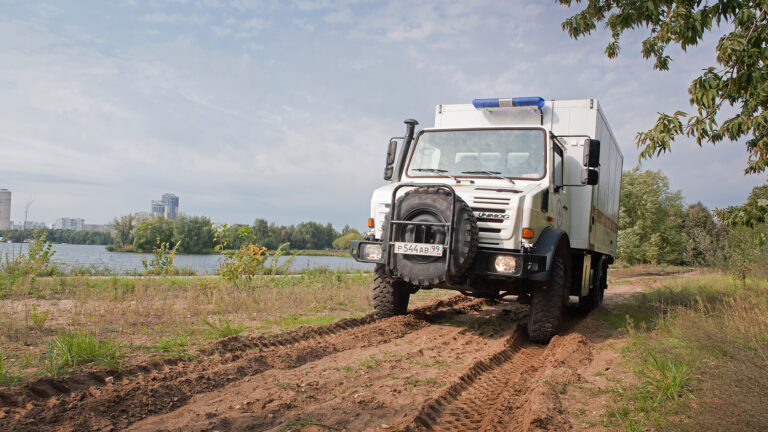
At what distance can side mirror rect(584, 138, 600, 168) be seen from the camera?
6.40 m

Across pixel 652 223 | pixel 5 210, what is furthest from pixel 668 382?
pixel 652 223

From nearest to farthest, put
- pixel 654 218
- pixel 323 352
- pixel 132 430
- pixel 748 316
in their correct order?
pixel 132 430, pixel 323 352, pixel 748 316, pixel 654 218

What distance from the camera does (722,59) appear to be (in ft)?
18.9

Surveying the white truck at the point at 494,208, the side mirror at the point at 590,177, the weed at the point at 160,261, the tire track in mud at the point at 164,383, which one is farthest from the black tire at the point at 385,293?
the weed at the point at 160,261

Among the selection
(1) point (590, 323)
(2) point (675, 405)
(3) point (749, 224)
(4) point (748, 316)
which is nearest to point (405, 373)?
(2) point (675, 405)

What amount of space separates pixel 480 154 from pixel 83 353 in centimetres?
520

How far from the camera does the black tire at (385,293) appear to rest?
6816 millimetres

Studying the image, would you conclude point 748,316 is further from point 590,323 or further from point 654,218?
point 654,218

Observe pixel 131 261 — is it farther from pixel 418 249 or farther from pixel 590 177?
pixel 590 177

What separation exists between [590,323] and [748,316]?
2.58m

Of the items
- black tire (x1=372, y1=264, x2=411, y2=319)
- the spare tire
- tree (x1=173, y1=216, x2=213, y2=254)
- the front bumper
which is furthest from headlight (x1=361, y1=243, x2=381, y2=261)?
tree (x1=173, y1=216, x2=213, y2=254)

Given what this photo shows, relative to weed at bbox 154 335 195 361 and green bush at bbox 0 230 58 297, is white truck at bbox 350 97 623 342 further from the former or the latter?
green bush at bbox 0 230 58 297

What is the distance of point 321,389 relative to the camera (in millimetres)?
3750

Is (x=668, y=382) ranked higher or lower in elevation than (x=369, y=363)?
higher
